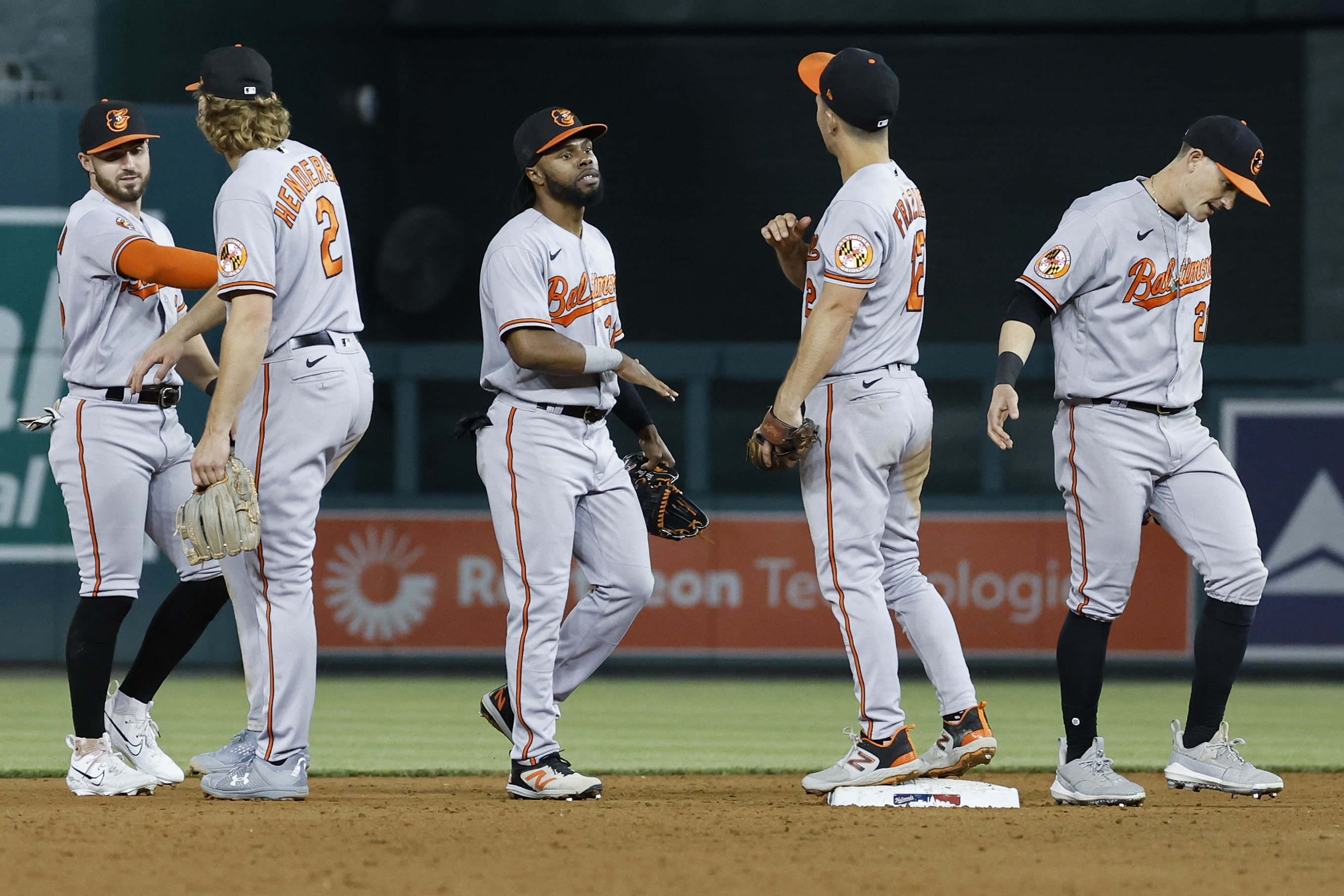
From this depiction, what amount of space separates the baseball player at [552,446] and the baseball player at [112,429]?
85 cm

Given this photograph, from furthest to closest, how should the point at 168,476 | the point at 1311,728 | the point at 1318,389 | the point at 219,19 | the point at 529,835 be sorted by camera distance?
the point at 219,19 → the point at 1318,389 → the point at 1311,728 → the point at 168,476 → the point at 529,835

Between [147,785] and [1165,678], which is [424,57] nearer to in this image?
[1165,678]

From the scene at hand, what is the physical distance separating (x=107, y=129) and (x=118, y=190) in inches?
6.9

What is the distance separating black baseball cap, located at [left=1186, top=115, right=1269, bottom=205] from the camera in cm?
448

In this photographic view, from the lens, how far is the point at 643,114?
12570 millimetres

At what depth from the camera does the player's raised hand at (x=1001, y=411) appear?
438 centimetres

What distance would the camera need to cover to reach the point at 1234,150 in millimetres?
4480

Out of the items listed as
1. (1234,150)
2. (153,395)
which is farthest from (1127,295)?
(153,395)

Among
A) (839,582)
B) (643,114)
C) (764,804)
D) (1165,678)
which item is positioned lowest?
(1165,678)

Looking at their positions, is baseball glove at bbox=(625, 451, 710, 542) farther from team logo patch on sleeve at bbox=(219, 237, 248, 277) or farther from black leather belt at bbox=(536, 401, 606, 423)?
team logo patch on sleeve at bbox=(219, 237, 248, 277)

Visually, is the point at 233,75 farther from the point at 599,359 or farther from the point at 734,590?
the point at 734,590

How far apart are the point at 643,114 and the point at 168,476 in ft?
27.1

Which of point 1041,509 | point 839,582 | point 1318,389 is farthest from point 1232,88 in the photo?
point 839,582

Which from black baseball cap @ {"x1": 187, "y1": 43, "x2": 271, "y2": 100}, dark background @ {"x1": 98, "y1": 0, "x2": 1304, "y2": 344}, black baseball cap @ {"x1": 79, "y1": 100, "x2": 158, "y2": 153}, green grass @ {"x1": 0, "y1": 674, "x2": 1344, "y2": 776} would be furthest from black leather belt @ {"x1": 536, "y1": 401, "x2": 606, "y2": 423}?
dark background @ {"x1": 98, "y1": 0, "x2": 1304, "y2": 344}
